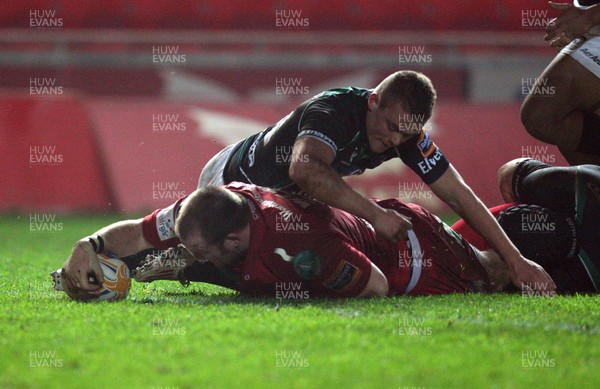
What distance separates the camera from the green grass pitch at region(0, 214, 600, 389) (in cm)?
318

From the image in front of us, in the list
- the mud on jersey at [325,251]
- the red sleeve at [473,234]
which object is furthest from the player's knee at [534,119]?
the mud on jersey at [325,251]

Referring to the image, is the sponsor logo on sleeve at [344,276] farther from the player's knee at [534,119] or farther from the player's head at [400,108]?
the player's knee at [534,119]

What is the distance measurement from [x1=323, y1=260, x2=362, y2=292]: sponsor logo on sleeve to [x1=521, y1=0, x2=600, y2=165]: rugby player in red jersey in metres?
2.17

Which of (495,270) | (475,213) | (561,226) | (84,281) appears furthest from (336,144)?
(84,281)

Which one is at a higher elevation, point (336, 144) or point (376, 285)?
point (336, 144)

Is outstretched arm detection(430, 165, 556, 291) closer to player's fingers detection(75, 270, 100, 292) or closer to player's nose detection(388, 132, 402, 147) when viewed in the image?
player's nose detection(388, 132, 402, 147)

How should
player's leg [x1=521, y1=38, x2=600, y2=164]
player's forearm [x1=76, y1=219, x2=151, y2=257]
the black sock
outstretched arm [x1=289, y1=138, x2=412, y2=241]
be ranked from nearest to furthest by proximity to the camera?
outstretched arm [x1=289, y1=138, x2=412, y2=241], player's forearm [x1=76, y1=219, x2=151, y2=257], player's leg [x1=521, y1=38, x2=600, y2=164], the black sock

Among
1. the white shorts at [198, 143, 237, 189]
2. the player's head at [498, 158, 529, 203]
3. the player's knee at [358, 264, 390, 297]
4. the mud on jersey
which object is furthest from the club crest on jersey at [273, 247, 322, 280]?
the player's head at [498, 158, 529, 203]

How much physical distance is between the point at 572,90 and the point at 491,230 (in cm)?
140

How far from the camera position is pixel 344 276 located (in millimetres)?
4641

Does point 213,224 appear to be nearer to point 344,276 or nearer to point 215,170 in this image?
point 344,276

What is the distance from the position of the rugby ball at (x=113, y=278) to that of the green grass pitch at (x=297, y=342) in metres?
0.12

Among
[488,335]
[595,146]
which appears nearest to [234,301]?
[488,335]

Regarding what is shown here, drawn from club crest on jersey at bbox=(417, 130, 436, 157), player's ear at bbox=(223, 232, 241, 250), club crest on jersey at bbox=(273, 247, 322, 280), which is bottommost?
club crest on jersey at bbox=(273, 247, 322, 280)
